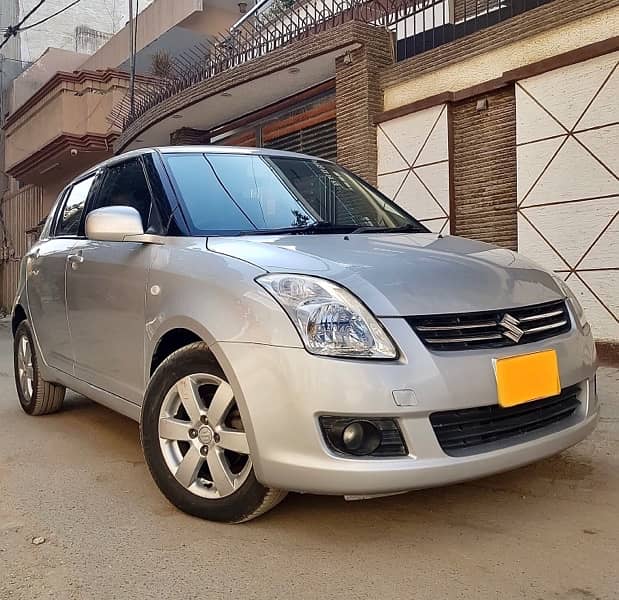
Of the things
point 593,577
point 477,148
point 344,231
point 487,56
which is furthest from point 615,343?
point 593,577

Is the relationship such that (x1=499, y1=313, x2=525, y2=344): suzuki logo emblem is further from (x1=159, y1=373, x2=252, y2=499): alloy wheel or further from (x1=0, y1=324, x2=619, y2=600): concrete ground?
(x1=159, y1=373, x2=252, y2=499): alloy wheel

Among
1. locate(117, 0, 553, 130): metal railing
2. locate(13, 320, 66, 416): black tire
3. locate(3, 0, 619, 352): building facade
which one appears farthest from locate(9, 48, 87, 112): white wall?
locate(13, 320, 66, 416): black tire

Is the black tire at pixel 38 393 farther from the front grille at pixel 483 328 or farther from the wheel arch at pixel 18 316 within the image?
the front grille at pixel 483 328

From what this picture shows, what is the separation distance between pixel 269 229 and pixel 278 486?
120cm

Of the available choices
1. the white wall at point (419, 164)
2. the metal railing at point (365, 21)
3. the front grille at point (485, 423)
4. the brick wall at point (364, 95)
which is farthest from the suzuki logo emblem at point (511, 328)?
the brick wall at point (364, 95)

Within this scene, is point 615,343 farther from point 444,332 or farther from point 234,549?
point 234,549

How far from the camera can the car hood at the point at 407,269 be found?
239 cm

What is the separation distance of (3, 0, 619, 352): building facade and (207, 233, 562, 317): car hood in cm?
349

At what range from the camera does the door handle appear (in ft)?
12.2

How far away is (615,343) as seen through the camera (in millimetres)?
5828

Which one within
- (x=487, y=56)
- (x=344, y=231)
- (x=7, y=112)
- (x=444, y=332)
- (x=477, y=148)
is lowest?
(x=444, y=332)

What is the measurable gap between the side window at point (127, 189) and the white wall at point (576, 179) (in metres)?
4.12

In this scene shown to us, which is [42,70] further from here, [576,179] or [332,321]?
[332,321]

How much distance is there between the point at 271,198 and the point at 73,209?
1694mm
